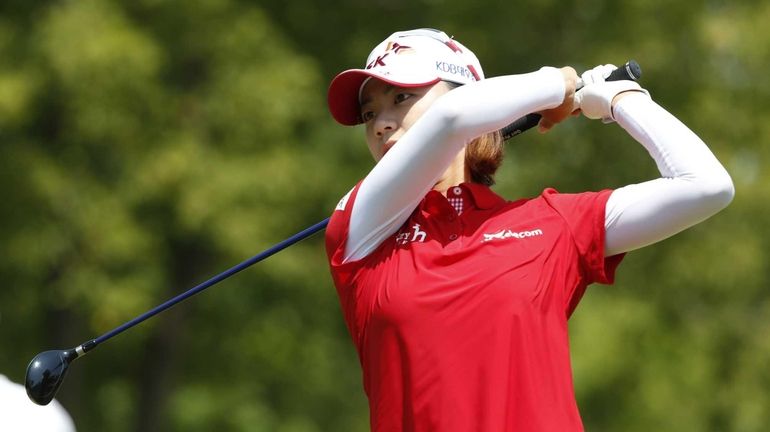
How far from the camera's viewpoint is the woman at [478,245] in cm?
320

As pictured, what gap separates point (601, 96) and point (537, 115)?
0.35 m

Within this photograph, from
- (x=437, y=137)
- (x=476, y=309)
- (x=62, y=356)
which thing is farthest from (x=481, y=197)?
(x=62, y=356)

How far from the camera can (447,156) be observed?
3.34 metres

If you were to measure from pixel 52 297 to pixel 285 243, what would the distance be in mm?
8475

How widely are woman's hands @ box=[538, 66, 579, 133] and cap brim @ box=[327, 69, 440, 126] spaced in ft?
0.94

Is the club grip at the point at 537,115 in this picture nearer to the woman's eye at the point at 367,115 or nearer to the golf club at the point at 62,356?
the golf club at the point at 62,356

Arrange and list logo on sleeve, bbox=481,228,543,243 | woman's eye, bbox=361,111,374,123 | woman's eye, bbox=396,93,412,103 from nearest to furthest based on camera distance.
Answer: logo on sleeve, bbox=481,228,543,243 < woman's eye, bbox=396,93,412,103 < woman's eye, bbox=361,111,374,123

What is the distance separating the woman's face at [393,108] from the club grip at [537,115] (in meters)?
0.28

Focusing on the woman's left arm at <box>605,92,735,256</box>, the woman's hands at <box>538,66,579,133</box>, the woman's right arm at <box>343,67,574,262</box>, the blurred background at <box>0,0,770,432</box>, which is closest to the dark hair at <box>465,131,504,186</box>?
the woman's hands at <box>538,66,579,133</box>

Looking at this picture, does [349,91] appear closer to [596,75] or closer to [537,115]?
[537,115]

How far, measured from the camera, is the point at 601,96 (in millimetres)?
3488

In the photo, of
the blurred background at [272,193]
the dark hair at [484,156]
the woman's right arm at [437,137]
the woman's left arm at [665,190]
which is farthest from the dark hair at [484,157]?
the blurred background at [272,193]

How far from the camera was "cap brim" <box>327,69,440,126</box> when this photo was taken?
3554 mm

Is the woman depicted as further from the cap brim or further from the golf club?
the golf club
